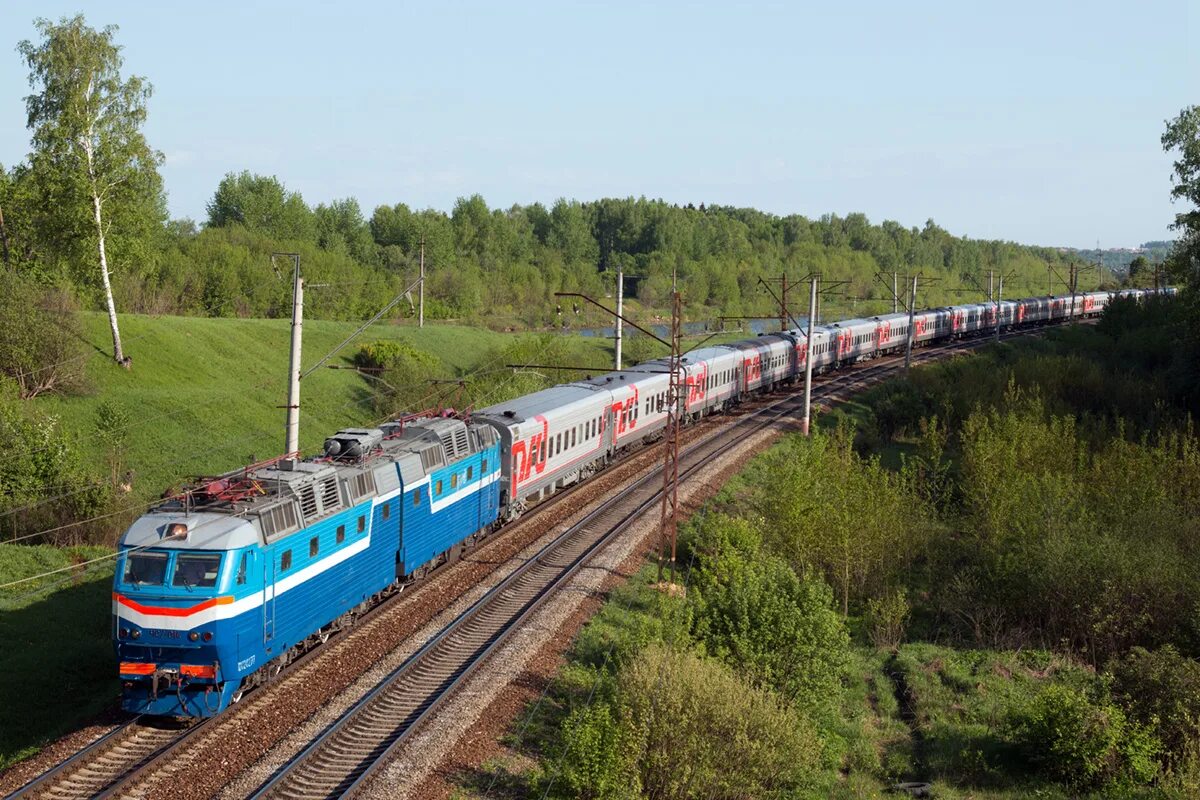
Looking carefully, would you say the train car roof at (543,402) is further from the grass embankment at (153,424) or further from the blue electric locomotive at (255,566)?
the grass embankment at (153,424)

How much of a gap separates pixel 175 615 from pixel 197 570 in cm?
79

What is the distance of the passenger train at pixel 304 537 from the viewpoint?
17.5 m

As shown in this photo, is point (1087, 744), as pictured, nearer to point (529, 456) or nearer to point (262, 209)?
point (529, 456)

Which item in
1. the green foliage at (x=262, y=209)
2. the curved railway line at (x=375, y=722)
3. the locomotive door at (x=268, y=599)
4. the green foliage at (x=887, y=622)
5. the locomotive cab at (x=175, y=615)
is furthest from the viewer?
the green foliage at (x=262, y=209)

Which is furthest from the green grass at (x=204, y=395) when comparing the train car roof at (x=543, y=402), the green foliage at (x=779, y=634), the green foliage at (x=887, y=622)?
the green foliage at (x=887, y=622)

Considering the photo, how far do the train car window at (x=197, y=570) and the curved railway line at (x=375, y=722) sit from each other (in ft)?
8.23

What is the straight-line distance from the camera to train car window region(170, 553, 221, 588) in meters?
17.5

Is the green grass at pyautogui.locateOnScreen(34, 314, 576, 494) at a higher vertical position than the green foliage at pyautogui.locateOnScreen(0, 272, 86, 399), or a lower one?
lower

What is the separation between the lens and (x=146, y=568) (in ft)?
57.9

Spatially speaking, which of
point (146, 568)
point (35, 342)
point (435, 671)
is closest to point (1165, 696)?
point (435, 671)

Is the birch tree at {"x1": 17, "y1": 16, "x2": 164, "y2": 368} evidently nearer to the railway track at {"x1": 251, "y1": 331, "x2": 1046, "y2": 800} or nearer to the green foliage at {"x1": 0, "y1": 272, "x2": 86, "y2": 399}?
Answer: the green foliage at {"x1": 0, "y1": 272, "x2": 86, "y2": 399}

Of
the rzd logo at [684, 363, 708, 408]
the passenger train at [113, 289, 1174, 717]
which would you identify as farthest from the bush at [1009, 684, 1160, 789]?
the rzd logo at [684, 363, 708, 408]

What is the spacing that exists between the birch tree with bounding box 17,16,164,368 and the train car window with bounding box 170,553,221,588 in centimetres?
3422

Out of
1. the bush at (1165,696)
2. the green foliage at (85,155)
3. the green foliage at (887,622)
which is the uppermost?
the green foliage at (85,155)
